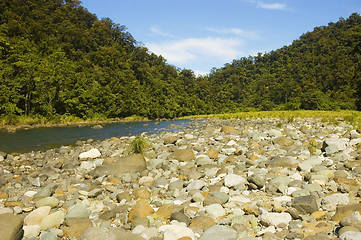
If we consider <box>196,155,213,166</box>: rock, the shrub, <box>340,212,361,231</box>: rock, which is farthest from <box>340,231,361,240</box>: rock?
the shrub

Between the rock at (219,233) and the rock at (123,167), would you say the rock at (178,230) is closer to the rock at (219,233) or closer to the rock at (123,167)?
the rock at (219,233)

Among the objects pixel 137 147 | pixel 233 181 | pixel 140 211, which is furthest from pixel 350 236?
pixel 137 147

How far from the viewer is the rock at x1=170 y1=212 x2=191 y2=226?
11.4 feet

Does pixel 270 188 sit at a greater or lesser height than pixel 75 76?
lesser

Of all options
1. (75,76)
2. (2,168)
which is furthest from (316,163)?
(75,76)

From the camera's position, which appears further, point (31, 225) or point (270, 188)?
point (270, 188)

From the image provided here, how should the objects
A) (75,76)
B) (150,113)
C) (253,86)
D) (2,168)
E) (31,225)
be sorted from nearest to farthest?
1. (31,225)
2. (2,168)
3. (75,76)
4. (150,113)
5. (253,86)

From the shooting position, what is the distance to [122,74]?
67.7 meters

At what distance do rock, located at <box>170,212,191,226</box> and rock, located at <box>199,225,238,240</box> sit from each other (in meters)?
0.47

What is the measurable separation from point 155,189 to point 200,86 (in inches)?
3715

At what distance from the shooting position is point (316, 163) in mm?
5707

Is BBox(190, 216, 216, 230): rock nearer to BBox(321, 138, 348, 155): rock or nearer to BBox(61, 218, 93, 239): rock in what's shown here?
BBox(61, 218, 93, 239): rock

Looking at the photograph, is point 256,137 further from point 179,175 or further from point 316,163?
point 179,175

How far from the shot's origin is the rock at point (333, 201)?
3.54 meters
